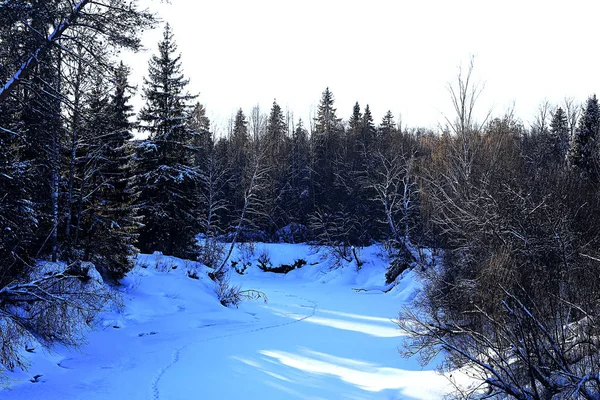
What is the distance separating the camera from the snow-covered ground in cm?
822

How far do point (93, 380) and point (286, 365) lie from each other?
4268 mm

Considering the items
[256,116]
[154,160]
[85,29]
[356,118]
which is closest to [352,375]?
[85,29]

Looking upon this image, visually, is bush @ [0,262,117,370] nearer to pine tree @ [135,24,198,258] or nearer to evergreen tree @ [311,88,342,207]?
pine tree @ [135,24,198,258]

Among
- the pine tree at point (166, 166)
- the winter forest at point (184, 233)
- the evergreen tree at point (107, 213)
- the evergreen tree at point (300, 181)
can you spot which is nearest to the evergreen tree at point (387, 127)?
the evergreen tree at point (300, 181)

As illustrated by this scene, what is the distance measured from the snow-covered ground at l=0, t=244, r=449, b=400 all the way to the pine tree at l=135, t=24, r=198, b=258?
284cm

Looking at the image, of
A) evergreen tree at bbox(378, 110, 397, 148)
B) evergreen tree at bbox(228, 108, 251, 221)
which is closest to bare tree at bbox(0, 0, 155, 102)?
evergreen tree at bbox(228, 108, 251, 221)

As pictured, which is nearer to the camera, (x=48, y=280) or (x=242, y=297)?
(x=48, y=280)

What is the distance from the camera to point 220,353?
11.2 meters

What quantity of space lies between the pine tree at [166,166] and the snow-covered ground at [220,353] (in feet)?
9.32

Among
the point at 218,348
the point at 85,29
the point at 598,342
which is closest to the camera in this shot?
the point at 598,342

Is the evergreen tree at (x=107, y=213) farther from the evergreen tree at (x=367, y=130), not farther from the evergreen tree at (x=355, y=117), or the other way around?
the evergreen tree at (x=355, y=117)

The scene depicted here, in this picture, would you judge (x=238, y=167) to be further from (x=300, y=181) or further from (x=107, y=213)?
(x=107, y=213)

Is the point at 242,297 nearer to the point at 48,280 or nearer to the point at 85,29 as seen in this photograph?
the point at 48,280

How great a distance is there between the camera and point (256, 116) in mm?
62406
